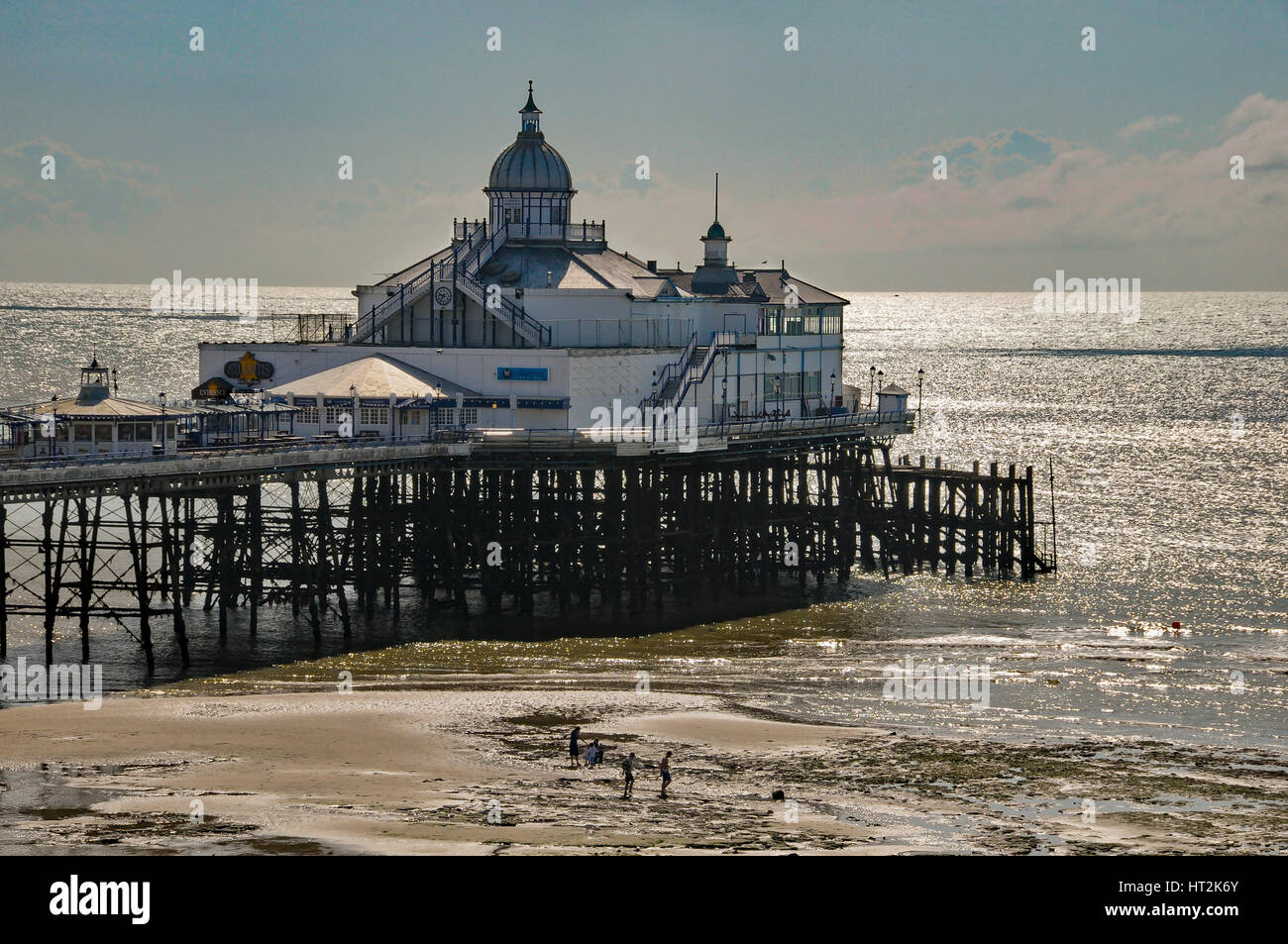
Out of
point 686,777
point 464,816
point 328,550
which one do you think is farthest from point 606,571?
point 464,816

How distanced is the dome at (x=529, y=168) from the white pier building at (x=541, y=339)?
6 cm

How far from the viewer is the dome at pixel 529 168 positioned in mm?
76750

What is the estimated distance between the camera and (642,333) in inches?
2879

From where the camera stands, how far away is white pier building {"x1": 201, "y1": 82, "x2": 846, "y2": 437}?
219 feet

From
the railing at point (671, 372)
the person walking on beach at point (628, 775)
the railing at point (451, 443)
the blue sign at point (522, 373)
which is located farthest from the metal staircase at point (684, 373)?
the person walking on beach at point (628, 775)

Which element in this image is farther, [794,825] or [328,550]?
[328,550]

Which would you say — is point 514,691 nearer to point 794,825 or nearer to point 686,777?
point 686,777

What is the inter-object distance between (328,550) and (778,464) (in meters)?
21.1

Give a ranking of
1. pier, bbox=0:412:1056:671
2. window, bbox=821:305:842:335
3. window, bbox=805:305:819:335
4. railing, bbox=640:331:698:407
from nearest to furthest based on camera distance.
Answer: pier, bbox=0:412:1056:671
railing, bbox=640:331:698:407
window, bbox=805:305:819:335
window, bbox=821:305:842:335

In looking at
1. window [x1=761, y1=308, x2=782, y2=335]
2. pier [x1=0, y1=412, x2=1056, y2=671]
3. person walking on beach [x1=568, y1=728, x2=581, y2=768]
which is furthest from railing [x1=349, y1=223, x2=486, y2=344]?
person walking on beach [x1=568, y1=728, x2=581, y2=768]


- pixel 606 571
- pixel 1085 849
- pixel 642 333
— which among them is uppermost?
pixel 642 333

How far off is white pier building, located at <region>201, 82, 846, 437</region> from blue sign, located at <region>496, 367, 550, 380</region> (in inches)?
1.4

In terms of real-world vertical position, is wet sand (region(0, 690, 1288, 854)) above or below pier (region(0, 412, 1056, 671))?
below

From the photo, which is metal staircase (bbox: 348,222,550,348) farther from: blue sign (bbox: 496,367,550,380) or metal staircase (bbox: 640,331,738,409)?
metal staircase (bbox: 640,331,738,409)
